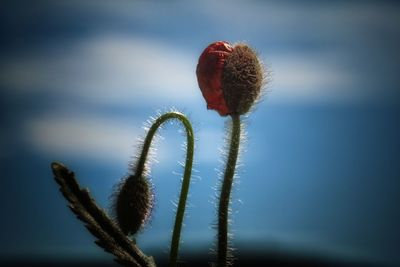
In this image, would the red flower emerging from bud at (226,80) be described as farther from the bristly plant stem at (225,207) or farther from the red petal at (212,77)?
the bristly plant stem at (225,207)

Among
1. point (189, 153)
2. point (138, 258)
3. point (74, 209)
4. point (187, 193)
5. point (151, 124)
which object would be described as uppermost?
point (151, 124)

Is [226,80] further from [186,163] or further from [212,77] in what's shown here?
[186,163]

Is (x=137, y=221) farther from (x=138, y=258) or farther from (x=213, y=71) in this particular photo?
(x=213, y=71)

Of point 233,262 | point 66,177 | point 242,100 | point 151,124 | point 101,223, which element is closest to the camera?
point 66,177

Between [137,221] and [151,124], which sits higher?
[151,124]

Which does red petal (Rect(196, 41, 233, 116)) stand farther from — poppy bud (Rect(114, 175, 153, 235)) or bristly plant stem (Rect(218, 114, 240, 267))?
poppy bud (Rect(114, 175, 153, 235))

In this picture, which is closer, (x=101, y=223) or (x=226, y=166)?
(x=101, y=223)

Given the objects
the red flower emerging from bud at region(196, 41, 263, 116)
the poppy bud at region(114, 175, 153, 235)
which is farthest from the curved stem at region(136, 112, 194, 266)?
the red flower emerging from bud at region(196, 41, 263, 116)

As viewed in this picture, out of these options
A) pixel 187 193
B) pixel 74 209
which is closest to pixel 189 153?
pixel 187 193
